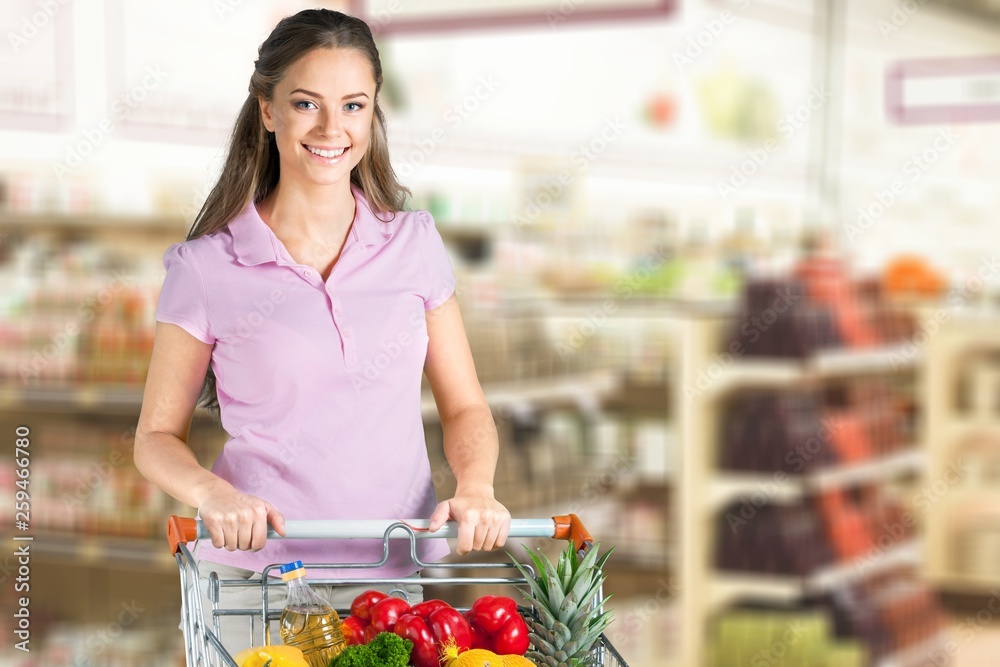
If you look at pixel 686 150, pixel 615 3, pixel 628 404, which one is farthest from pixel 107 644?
pixel 686 150

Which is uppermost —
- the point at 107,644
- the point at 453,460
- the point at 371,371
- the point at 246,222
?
the point at 246,222

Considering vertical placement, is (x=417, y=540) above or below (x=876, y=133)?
below

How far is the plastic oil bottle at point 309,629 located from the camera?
4.99ft

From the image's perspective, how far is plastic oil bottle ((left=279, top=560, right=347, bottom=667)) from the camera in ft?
4.99

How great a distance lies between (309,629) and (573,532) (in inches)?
16.5

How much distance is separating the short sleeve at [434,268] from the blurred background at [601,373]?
176 cm

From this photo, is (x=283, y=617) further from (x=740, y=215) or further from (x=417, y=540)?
(x=740, y=215)

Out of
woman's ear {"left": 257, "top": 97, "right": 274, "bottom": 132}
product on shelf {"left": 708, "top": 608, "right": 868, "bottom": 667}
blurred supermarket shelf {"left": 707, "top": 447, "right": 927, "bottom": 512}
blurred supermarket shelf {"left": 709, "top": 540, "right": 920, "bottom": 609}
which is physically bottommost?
product on shelf {"left": 708, "top": 608, "right": 868, "bottom": 667}

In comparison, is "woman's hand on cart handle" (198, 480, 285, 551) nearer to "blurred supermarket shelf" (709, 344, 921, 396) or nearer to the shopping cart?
the shopping cart

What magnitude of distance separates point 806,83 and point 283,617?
7.44 metres

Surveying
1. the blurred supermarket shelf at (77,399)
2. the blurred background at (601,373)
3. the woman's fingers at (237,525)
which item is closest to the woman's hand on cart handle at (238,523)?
the woman's fingers at (237,525)

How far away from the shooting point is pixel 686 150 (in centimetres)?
770

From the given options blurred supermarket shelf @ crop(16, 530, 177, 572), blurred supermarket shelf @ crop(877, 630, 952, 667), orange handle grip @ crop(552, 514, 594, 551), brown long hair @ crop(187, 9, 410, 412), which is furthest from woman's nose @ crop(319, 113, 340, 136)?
blurred supermarket shelf @ crop(877, 630, 952, 667)

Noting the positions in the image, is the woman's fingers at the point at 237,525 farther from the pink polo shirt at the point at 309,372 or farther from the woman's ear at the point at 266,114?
the woman's ear at the point at 266,114
